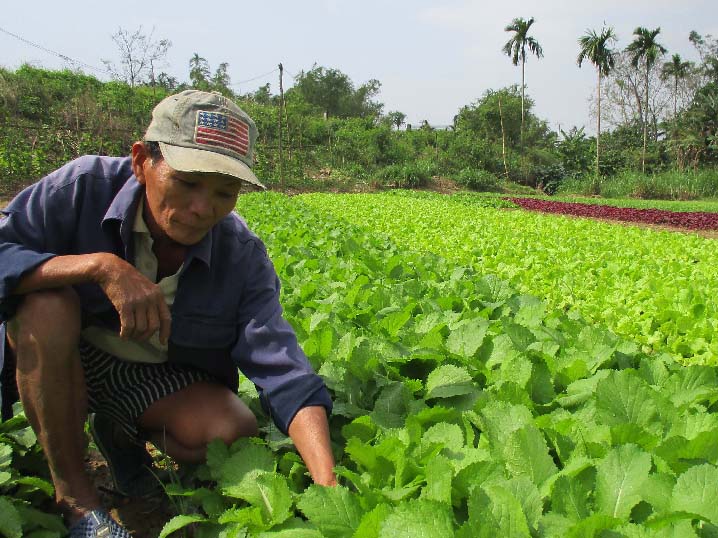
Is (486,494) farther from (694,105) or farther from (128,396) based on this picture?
(694,105)

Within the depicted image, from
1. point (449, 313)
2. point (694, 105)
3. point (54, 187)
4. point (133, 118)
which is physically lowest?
point (449, 313)

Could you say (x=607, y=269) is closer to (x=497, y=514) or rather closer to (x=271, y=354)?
(x=271, y=354)

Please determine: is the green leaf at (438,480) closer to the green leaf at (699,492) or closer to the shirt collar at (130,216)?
the green leaf at (699,492)

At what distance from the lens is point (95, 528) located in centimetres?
171

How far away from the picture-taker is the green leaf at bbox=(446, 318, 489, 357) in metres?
2.36

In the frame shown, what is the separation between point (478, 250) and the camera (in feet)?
20.8

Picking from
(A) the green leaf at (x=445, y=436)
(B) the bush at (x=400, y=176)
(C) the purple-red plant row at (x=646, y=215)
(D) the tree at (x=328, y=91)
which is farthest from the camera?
(D) the tree at (x=328, y=91)

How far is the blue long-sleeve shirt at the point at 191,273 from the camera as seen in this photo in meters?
1.76

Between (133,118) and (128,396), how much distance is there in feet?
82.3

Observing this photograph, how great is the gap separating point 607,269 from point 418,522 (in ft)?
14.4

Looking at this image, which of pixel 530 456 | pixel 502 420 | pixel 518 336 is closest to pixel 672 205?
pixel 518 336

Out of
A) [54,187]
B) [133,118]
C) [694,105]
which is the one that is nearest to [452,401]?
[54,187]

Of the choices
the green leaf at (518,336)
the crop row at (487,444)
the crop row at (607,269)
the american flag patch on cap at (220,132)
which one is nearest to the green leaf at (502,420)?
the crop row at (487,444)

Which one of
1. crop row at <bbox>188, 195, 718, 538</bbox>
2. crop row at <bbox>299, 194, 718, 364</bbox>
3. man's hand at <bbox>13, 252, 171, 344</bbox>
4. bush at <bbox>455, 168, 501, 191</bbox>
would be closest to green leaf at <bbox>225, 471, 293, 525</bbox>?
crop row at <bbox>188, 195, 718, 538</bbox>
